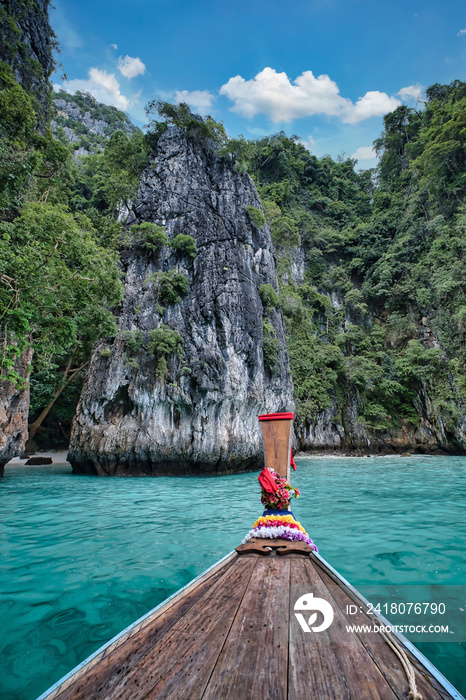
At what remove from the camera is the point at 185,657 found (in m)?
1.50

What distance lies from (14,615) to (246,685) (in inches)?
102

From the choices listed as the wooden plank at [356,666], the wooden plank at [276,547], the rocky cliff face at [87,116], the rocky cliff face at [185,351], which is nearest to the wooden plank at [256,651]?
the wooden plank at [356,666]

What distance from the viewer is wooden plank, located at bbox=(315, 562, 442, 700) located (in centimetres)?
129

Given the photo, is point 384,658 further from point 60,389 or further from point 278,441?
point 60,389

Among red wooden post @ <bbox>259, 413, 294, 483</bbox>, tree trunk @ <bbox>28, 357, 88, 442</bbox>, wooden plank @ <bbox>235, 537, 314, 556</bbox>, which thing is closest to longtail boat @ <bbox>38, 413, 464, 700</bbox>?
wooden plank @ <bbox>235, 537, 314, 556</bbox>

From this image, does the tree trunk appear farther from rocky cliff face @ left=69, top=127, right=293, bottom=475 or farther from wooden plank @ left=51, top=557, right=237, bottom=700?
wooden plank @ left=51, top=557, right=237, bottom=700

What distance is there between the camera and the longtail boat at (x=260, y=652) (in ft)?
4.21

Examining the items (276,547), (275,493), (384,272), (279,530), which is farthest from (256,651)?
(384,272)

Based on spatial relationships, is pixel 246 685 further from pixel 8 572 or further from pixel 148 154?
pixel 148 154

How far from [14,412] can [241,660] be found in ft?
39.1

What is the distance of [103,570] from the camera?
3.62 meters

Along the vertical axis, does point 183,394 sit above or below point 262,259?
below

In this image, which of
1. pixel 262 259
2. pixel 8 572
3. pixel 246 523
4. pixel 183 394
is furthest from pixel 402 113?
pixel 8 572

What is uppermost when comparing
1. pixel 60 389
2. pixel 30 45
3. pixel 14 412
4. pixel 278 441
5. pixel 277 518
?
pixel 30 45
